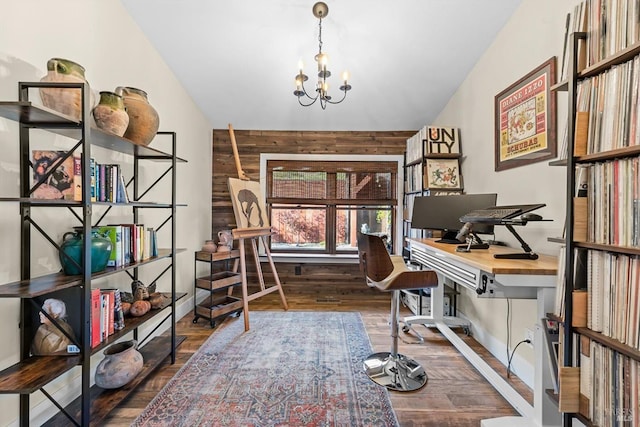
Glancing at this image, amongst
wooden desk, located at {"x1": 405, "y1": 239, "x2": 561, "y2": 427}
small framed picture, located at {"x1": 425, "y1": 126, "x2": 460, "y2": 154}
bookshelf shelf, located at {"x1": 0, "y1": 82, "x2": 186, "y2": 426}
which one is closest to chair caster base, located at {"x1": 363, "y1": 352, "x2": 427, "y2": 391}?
wooden desk, located at {"x1": 405, "y1": 239, "x2": 561, "y2": 427}

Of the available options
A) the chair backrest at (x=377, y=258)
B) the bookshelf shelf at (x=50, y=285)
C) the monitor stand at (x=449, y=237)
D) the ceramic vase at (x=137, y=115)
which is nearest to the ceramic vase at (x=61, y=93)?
the bookshelf shelf at (x=50, y=285)

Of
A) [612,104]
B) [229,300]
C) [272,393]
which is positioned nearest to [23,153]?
[272,393]

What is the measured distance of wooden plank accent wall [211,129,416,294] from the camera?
3881 mm

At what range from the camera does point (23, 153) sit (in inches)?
53.6

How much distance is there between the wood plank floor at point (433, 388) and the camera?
1639 millimetres

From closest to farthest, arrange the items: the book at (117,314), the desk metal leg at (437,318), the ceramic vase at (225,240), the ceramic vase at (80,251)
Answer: the ceramic vase at (80,251), the book at (117,314), the desk metal leg at (437,318), the ceramic vase at (225,240)

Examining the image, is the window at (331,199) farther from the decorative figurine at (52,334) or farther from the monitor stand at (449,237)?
the decorative figurine at (52,334)

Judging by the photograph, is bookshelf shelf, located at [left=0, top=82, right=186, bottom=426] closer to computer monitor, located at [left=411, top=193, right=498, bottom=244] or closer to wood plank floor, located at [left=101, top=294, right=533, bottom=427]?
wood plank floor, located at [left=101, top=294, right=533, bottom=427]

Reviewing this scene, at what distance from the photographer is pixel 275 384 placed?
6.33ft

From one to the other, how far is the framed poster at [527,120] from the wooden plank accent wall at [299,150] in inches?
64.9

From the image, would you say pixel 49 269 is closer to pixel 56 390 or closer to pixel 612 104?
pixel 56 390

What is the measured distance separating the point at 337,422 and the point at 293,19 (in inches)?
109

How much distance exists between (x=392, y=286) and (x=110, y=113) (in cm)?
185

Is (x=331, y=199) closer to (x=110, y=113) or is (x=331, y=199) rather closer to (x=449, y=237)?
(x=449, y=237)
